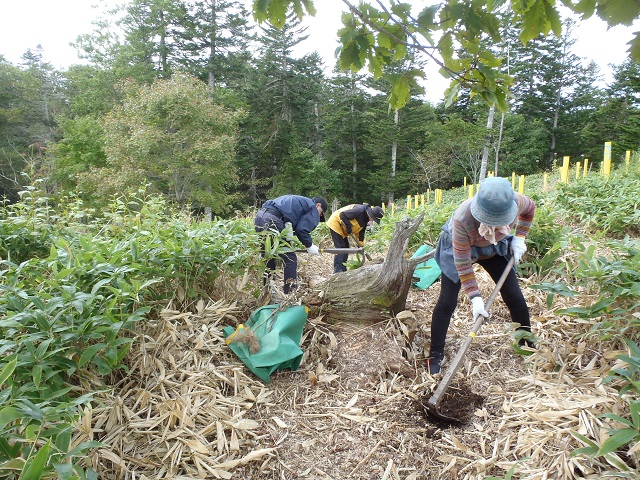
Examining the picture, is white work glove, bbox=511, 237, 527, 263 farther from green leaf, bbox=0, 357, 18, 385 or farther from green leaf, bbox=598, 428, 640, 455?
green leaf, bbox=0, 357, 18, 385

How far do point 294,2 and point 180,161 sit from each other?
13.4 metres

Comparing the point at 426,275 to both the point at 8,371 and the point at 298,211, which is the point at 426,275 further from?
the point at 8,371

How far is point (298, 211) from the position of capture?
4273mm

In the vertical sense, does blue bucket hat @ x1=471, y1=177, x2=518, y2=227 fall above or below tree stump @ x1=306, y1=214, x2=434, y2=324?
above

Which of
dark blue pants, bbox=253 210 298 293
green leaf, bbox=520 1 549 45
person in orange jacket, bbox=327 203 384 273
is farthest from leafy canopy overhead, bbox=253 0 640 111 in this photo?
person in orange jacket, bbox=327 203 384 273

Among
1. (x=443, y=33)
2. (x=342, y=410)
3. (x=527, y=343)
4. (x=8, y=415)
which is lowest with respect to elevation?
(x=342, y=410)

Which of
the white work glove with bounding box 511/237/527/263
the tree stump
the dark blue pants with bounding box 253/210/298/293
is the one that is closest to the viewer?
the white work glove with bounding box 511/237/527/263

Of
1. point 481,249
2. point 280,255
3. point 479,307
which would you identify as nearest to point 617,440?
point 479,307

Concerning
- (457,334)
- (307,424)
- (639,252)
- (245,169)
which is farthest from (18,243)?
(245,169)

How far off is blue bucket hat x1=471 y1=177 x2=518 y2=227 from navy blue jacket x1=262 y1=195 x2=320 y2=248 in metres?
2.28

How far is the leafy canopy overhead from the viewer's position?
142cm

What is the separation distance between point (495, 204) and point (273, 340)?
1558mm

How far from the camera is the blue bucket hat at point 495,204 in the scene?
215 cm

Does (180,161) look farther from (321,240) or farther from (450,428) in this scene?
(450,428)
